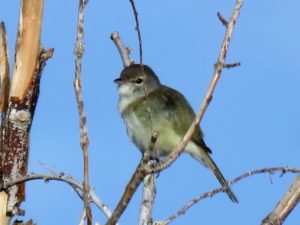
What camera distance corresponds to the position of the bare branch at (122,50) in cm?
853

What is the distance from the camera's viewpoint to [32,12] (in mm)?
5289

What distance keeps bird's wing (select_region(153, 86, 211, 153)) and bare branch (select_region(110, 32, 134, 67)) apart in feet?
1.75

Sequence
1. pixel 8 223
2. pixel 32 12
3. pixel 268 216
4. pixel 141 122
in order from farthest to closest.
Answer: pixel 141 122 < pixel 32 12 < pixel 8 223 < pixel 268 216

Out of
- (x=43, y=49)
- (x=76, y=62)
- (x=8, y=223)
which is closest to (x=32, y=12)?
(x=43, y=49)

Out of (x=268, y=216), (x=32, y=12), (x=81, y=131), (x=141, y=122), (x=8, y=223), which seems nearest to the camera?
(x=81, y=131)

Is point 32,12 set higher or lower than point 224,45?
higher

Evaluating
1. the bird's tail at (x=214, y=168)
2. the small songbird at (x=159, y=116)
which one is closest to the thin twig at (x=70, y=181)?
the small songbird at (x=159, y=116)

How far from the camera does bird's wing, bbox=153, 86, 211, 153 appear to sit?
855 cm

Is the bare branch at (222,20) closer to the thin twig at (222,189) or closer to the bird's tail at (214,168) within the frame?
the thin twig at (222,189)

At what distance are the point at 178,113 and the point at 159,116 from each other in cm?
27

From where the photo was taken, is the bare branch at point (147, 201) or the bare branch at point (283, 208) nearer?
the bare branch at point (283, 208)

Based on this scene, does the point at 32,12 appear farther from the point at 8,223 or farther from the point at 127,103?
the point at 127,103

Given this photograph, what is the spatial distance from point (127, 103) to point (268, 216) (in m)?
4.99

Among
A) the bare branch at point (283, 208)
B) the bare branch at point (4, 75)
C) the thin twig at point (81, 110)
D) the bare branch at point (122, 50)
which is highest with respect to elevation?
the bare branch at point (122, 50)
